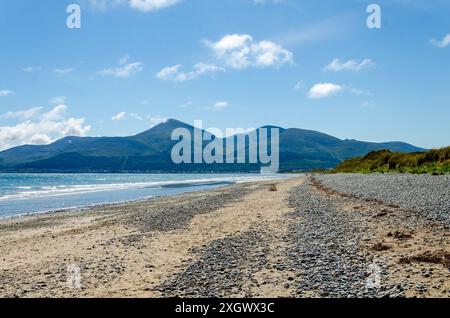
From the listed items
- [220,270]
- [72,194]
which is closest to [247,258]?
[220,270]

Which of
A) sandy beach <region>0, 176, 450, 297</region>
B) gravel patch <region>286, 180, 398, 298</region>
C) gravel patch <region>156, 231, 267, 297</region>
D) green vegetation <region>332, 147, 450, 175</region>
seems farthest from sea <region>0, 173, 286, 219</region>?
green vegetation <region>332, 147, 450, 175</region>

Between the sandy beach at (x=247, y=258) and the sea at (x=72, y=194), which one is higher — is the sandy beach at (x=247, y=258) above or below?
above

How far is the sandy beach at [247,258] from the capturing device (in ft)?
29.9

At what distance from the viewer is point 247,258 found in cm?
1212

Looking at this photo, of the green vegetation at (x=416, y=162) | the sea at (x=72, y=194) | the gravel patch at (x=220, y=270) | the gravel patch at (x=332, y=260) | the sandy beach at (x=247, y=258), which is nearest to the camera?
the gravel patch at (x=332, y=260)

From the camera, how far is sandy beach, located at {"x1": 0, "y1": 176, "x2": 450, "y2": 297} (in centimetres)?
912

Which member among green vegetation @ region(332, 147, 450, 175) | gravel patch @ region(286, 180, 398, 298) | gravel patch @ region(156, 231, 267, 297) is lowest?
gravel patch @ region(156, 231, 267, 297)

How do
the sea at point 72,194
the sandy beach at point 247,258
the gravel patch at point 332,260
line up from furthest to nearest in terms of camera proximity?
the sea at point 72,194 → the sandy beach at point 247,258 → the gravel patch at point 332,260

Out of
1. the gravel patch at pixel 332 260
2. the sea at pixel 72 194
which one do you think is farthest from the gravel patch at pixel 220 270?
the sea at pixel 72 194

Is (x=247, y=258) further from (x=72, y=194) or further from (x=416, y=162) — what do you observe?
(x=72, y=194)

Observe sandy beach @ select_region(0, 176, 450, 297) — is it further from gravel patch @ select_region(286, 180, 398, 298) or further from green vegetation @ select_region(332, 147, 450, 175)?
green vegetation @ select_region(332, 147, 450, 175)

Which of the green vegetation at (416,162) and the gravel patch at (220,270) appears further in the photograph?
the green vegetation at (416,162)

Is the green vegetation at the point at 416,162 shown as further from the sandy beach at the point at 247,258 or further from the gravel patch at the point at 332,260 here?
the gravel patch at the point at 332,260
